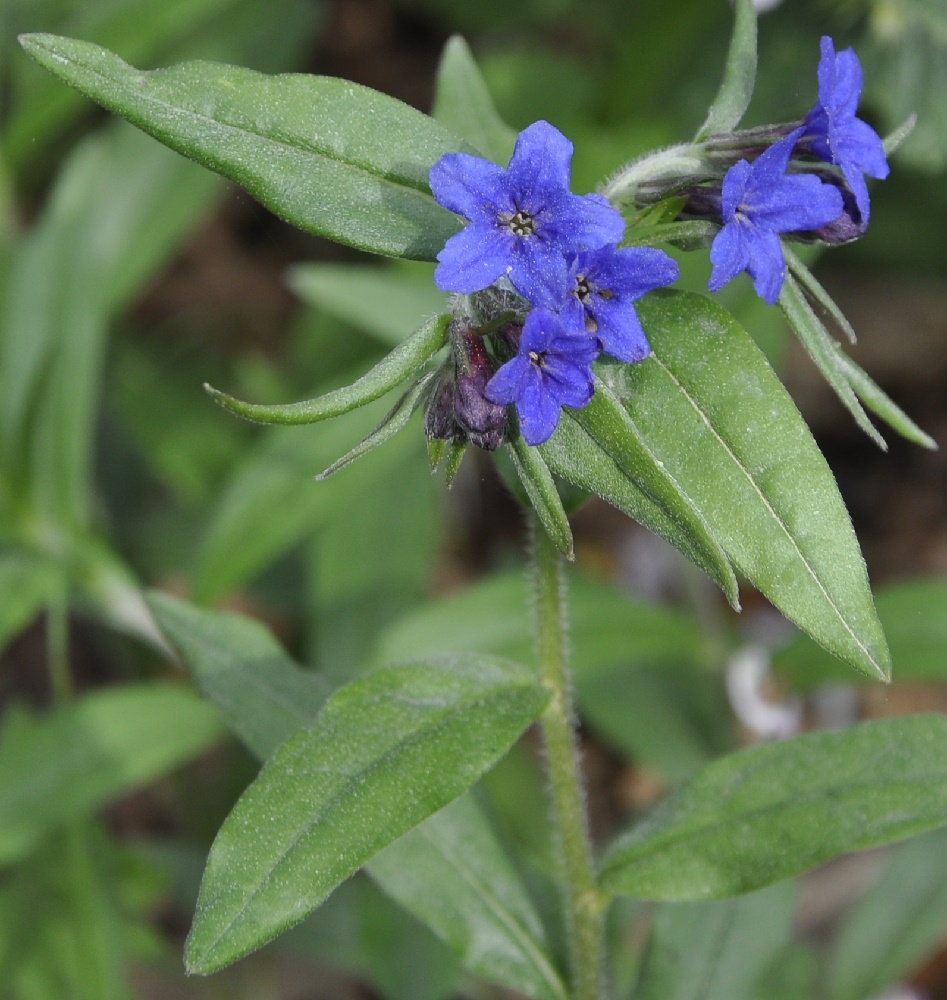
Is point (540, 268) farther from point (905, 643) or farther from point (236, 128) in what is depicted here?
point (905, 643)

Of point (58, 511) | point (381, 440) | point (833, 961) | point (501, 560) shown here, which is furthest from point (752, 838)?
point (501, 560)

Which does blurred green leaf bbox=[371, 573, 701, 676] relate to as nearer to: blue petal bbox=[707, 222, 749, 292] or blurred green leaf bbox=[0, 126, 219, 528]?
blurred green leaf bbox=[0, 126, 219, 528]

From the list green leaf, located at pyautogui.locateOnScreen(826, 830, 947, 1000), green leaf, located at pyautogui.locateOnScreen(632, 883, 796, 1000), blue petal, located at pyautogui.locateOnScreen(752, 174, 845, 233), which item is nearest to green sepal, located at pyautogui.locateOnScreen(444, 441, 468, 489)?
blue petal, located at pyautogui.locateOnScreen(752, 174, 845, 233)

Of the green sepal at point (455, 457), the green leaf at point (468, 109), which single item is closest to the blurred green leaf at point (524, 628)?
the green leaf at point (468, 109)

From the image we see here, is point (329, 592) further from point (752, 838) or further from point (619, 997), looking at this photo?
point (752, 838)

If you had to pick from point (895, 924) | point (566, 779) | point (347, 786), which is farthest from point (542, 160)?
point (895, 924)

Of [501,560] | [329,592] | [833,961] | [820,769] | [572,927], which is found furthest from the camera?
[501,560]

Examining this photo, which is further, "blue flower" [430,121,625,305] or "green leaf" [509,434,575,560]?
"green leaf" [509,434,575,560]
